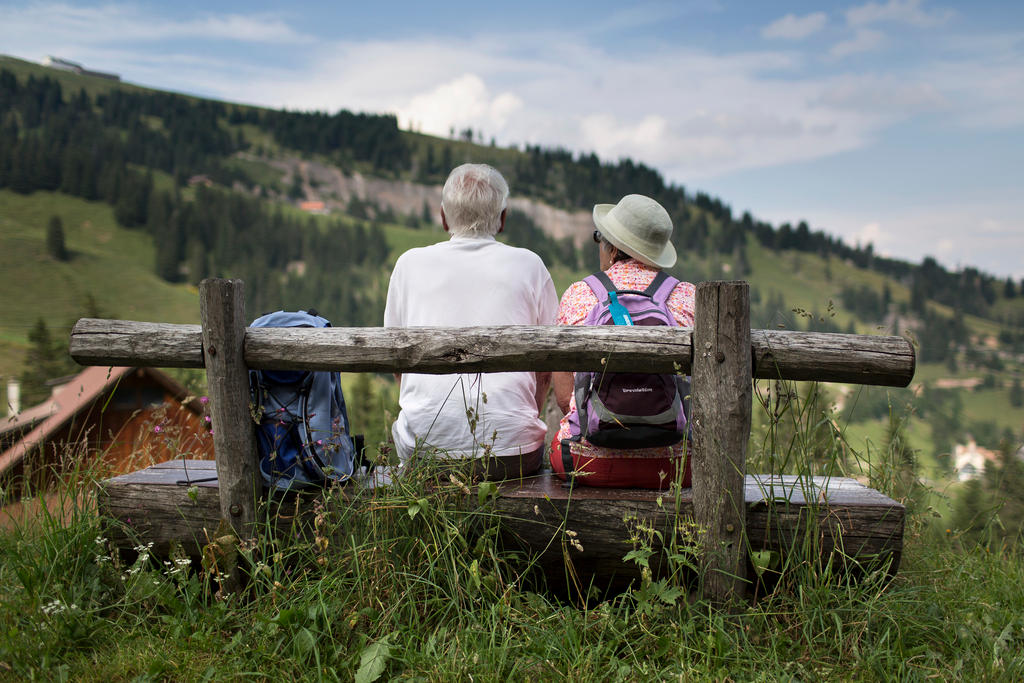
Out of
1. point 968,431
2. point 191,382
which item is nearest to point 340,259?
point 968,431

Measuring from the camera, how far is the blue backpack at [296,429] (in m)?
3.08

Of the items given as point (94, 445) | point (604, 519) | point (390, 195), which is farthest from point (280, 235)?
point (604, 519)

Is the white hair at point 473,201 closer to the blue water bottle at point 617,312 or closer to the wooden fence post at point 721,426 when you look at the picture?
the blue water bottle at point 617,312

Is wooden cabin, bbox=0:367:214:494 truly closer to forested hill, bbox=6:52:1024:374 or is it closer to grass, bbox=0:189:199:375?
grass, bbox=0:189:199:375

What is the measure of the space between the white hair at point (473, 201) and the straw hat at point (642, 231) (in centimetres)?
59

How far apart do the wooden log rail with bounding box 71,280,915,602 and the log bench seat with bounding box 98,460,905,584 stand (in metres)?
0.19

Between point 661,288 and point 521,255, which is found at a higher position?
point 521,255

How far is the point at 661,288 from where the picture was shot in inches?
129

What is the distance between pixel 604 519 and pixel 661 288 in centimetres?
112

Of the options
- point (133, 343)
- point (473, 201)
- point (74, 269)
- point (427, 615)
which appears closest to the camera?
point (427, 615)

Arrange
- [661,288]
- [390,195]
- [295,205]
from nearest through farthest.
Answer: [661,288], [295,205], [390,195]

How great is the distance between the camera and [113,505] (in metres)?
3.22

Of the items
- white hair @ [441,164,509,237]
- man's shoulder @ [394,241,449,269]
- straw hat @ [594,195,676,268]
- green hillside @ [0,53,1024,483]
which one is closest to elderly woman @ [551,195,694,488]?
straw hat @ [594,195,676,268]

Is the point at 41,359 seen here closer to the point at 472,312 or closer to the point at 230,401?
the point at 230,401
